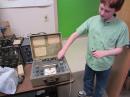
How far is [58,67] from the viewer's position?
117 cm

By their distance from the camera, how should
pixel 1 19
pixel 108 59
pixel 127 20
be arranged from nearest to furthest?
pixel 108 59 → pixel 127 20 → pixel 1 19

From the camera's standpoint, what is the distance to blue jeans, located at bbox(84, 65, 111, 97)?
1.44 m

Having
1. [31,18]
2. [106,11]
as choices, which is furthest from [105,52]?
[31,18]

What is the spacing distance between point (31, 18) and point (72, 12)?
1.88ft

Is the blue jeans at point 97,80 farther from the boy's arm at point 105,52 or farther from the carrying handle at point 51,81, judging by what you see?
the carrying handle at point 51,81

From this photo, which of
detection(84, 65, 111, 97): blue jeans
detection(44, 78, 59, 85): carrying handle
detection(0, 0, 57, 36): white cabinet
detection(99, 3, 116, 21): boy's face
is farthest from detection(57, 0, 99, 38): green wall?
detection(44, 78, 59, 85): carrying handle

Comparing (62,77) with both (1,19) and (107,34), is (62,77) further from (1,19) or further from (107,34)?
(1,19)

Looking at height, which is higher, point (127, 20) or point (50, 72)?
point (127, 20)

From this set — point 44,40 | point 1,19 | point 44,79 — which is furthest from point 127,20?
point 1,19

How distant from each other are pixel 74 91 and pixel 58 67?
751 mm

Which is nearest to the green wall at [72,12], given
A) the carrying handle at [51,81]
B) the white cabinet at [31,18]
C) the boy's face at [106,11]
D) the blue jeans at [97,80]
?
the white cabinet at [31,18]

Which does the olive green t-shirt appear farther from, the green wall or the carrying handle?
the green wall

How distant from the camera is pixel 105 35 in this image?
3.89 feet

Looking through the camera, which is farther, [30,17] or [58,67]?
[30,17]
